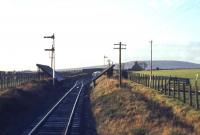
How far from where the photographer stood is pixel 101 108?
36094 millimetres

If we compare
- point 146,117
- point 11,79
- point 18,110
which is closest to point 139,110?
point 146,117

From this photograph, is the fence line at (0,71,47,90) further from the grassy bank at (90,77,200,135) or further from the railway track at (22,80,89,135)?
the grassy bank at (90,77,200,135)

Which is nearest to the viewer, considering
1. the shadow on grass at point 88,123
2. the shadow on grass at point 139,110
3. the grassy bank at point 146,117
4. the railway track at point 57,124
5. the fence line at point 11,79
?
the grassy bank at point 146,117

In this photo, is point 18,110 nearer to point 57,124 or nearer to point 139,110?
point 57,124

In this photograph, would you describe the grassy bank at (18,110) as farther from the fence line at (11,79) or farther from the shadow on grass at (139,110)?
the shadow on grass at (139,110)

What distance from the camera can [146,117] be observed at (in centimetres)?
2639

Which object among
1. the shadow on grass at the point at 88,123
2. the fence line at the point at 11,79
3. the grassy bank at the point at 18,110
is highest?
the fence line at the point at 11,79

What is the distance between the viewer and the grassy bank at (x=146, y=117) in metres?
22.9

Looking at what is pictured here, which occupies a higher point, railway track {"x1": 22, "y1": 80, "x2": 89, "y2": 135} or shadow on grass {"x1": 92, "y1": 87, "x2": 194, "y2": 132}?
shadow on grass {"x1": 92, "y1": 87, "x2": 194, "y2": 132}

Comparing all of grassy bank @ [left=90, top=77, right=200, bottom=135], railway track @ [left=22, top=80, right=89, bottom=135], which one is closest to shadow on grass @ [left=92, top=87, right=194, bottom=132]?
grassy bank @ [left=90, top=77, right=200, bottom=135]

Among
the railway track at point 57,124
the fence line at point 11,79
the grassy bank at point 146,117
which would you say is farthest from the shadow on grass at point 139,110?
the fence line at point 11,79

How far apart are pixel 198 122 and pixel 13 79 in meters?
32.0

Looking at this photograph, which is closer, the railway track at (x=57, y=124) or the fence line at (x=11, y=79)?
the railway track at (x=57, y=124)

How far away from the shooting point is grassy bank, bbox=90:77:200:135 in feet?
75.0
